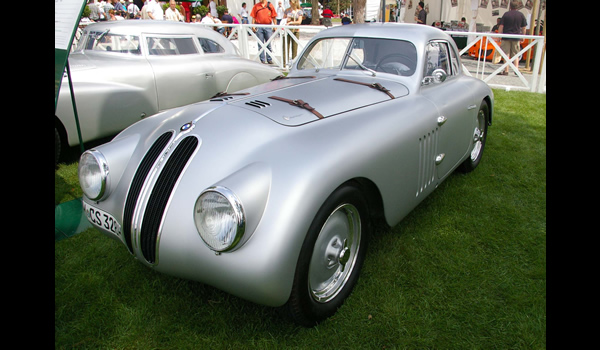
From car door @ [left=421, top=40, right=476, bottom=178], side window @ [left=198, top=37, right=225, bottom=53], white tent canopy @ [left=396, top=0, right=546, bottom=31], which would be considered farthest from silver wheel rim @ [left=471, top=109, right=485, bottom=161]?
white tent canopy @ [left=396, top=0, right=546, bottom=31]

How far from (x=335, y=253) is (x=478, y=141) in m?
3.01

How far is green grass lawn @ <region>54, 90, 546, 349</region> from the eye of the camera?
83.7 inches

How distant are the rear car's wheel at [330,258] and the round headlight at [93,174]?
122cm

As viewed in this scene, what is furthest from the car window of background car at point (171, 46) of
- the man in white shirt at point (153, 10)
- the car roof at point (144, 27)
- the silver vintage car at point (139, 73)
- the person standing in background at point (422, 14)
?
the person standing in background at point (422, 14)

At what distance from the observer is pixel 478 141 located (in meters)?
4.45

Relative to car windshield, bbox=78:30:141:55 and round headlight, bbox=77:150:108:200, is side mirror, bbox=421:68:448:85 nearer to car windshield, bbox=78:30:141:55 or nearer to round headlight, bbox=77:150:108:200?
round headlight, bbox=77:150:108:200

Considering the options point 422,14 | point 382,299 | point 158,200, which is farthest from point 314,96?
point 422,14

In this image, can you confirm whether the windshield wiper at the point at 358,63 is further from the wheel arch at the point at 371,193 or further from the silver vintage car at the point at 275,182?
the wheel arch at the point at 371,193

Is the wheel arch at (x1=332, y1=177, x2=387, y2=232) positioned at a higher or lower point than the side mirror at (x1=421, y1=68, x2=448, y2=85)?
lower
